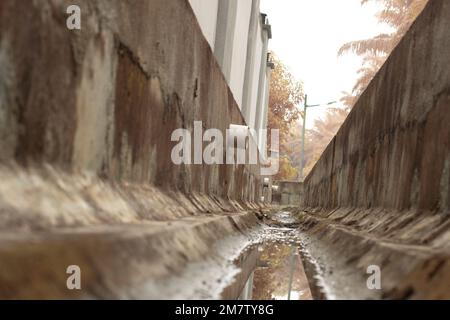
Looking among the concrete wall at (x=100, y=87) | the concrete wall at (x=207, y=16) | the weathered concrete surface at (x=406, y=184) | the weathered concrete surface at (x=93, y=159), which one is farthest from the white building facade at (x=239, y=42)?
the weathered concrete surface at (x=93, y=159)

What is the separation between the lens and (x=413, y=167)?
10.5 feet

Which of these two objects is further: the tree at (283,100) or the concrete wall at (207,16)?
the tree at (283,100)

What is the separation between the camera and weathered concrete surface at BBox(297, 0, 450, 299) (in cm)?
183

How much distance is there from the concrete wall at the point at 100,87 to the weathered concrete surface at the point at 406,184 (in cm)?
123

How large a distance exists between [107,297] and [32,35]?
90 cm

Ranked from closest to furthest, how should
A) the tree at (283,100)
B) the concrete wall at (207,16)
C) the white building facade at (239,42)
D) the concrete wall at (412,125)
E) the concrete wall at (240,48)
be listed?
1. the concrete wall at (412,125)
2. the concrete wall at (207,16)
3. the white building facade at (239,42)
4. the concrete wall at (240,48)
5. the tree at (283,100)

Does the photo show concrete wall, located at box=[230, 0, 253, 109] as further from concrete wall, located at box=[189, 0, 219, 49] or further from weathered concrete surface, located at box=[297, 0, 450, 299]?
weathered concrete surface, located at box=[297, 0, 450, 299]

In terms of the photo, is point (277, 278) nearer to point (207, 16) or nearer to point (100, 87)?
point (100, 87)

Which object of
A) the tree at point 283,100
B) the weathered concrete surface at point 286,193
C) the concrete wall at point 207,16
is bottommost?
the weathered concrete surface at point 286,193

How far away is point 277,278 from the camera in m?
2.63

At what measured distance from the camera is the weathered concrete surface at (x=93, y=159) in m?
1.39

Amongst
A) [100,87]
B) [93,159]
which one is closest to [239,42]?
[100,87]

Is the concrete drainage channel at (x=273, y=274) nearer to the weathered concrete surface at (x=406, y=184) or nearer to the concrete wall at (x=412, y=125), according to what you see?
the weathered concrete surface at (x=406, y=184)

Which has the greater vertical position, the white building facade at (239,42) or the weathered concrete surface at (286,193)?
the white building facade at (239,42)
